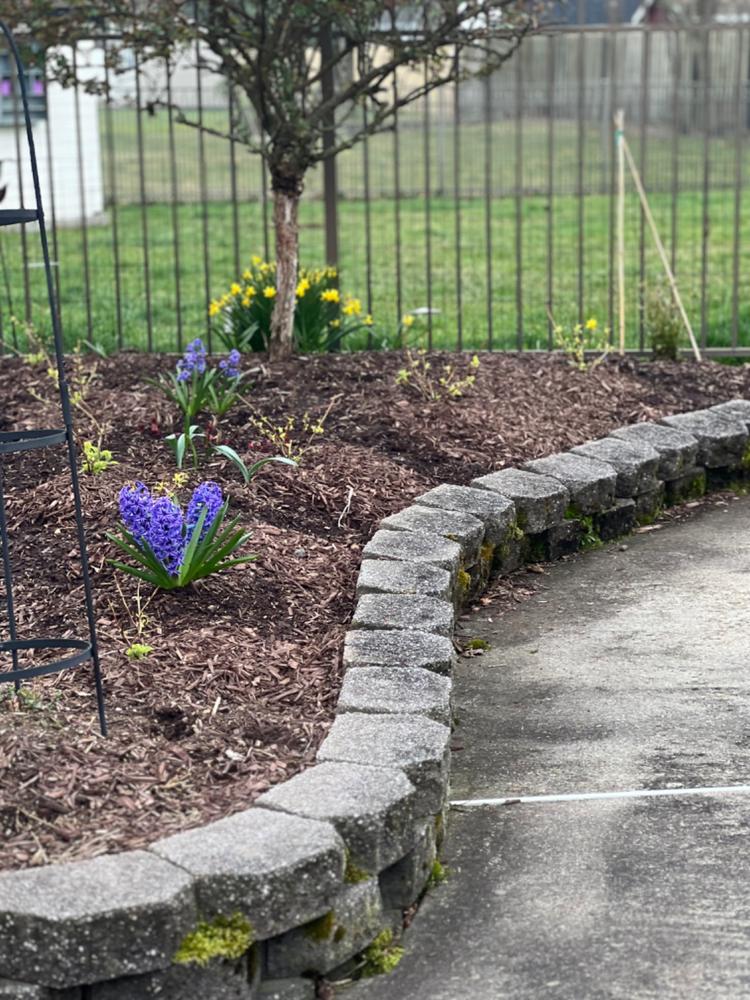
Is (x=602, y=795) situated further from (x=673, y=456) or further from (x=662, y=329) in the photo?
(x=662, y=329)

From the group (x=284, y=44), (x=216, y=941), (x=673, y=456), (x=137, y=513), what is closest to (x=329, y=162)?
(x=284, y=44)

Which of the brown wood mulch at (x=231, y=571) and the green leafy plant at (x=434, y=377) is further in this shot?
the green leafy plant at (x=434, y=377)

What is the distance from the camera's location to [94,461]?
17.4 ft

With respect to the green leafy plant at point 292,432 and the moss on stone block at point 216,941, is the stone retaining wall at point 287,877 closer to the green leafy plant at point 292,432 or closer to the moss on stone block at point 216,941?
the moss on stone block at point 216,941

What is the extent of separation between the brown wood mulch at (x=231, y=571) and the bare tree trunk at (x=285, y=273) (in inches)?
7.7

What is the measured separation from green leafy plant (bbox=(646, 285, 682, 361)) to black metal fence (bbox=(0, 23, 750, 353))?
23 centimetres

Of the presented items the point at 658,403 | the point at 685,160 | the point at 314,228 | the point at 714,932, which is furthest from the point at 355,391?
the point at 685,160

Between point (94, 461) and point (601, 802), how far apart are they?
246cm

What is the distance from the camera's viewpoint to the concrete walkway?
2941mm

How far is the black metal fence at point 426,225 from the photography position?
8.47 m

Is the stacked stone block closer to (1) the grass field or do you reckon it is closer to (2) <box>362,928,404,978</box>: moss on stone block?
(1) the grass field

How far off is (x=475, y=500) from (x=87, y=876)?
2.78m

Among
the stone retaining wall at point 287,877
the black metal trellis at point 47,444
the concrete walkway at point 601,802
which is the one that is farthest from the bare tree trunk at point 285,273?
the black metal trellis at point 47,444

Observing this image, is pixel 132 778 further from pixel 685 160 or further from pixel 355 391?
pixel 685 160
